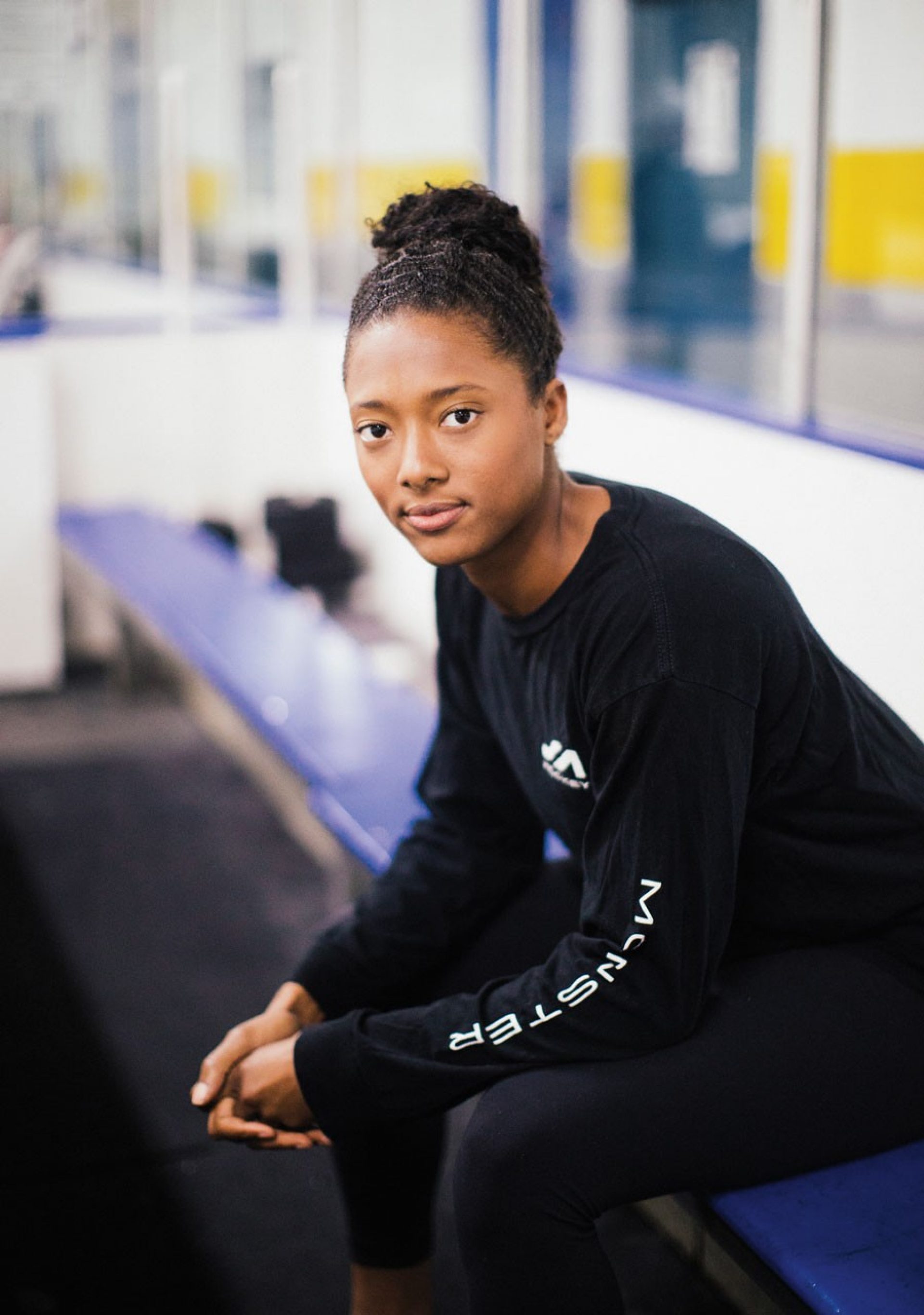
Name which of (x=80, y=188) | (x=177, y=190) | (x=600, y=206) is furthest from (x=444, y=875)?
(x=80, y=188)

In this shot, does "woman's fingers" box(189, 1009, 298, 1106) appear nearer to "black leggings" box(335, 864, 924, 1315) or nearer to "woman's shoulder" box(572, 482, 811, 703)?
"black leggings" box(335, 864, 924, 1315)

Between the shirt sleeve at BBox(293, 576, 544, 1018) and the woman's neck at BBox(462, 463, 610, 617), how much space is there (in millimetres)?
207

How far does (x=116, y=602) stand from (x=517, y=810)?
2422mm

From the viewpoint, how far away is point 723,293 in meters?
8.23

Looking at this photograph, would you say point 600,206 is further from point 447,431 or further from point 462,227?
point 447,431

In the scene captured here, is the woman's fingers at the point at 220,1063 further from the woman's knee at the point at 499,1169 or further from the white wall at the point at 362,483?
the white wall at the point at 362,483

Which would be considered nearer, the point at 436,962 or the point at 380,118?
the point at 436,962

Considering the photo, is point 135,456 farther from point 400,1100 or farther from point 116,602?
point 400,1100

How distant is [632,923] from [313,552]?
2.67 metres

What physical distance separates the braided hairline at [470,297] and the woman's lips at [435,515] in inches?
4.4

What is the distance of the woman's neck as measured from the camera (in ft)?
4.09

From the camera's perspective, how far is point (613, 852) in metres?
1.14

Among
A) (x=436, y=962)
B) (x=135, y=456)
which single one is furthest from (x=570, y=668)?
(x=135, y=456)

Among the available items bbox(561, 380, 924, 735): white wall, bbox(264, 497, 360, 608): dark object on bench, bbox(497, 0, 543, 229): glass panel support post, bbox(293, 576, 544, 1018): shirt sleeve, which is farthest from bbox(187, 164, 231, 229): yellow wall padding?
bbox(293, 576, 544, 1018): shirt sleeve
